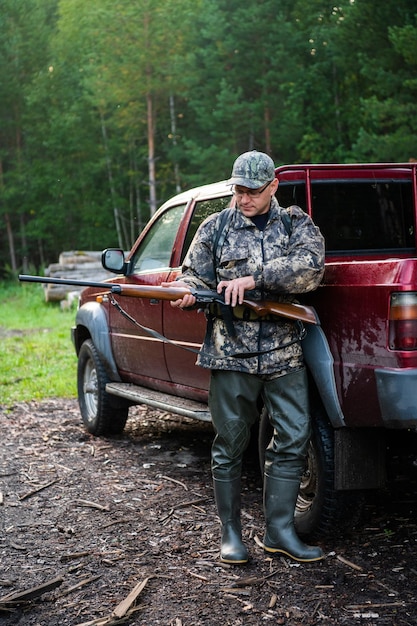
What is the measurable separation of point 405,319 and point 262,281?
0.70 metres

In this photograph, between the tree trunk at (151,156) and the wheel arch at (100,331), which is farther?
the tree trunk at (151,156)

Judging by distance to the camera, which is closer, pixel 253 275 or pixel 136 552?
pixel 253 275

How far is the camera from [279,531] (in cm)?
424

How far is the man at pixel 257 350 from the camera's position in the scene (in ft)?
13.3

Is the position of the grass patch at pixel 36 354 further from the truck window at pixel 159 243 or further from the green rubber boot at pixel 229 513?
the green rubber boot at pixel 229 513

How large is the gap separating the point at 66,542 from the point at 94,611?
1.06 m


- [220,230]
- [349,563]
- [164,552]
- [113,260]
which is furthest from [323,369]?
[113,260]

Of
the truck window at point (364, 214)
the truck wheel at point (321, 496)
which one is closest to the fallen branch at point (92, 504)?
the truck wheel at point (321, 496)

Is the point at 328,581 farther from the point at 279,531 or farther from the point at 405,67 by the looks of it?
the point at 405,67

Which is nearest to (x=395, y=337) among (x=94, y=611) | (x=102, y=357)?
(x=94, y=611)

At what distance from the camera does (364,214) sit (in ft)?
17.7

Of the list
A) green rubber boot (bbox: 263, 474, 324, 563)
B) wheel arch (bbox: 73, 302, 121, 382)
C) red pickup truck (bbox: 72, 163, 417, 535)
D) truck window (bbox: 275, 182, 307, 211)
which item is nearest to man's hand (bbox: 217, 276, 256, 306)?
red pickup truck (bbox: 72, 163, 417, 535)

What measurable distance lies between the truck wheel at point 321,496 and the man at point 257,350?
0.15 metres

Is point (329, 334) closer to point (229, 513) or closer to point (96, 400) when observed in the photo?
point (229, 513)
